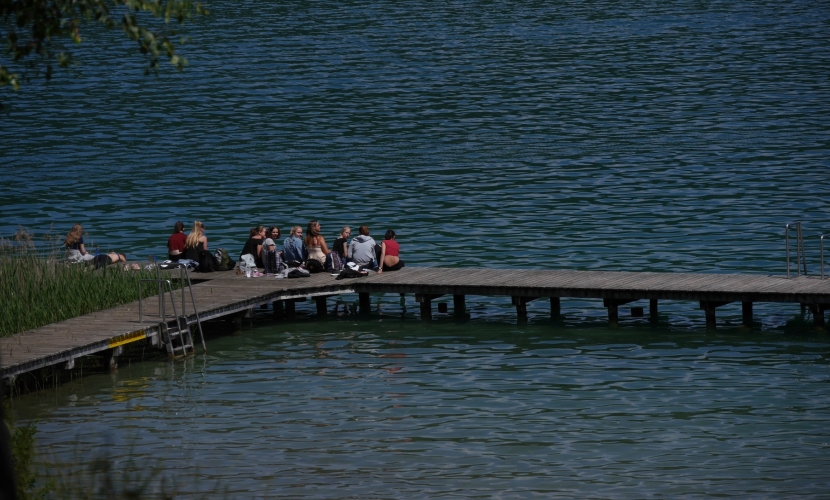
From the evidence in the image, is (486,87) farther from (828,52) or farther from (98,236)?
(98,236)

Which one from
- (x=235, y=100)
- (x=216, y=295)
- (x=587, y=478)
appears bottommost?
(x=587, y=478)

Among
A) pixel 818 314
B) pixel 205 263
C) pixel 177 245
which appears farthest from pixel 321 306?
pixel 818 314

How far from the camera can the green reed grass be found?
25656 mm

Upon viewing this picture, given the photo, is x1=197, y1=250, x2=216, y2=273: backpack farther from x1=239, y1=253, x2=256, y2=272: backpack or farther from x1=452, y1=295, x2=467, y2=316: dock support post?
x1=452, y1=295, x2=467, y2=316: dock support post

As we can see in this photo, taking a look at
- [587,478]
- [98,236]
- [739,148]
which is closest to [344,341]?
[587,478]

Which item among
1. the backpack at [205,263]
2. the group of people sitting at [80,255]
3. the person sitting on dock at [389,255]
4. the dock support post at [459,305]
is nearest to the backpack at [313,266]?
the person sitting on dock at [389,255]

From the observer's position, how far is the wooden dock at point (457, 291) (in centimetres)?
2544

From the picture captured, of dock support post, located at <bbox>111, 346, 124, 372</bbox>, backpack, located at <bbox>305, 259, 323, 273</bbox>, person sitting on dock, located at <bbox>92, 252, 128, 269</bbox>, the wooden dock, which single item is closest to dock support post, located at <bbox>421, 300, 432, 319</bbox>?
the wooden dock

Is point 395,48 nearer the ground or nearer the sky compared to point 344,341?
nearer the sky

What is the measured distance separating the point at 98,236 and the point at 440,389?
19454 millimetres

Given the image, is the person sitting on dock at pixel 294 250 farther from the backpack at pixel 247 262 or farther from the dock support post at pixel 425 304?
the dock support post at pixel 425 304

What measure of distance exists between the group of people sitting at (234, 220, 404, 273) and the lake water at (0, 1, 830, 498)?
3.81 feet

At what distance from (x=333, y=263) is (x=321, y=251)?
0.42 metres

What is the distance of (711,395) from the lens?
74.8 ft
